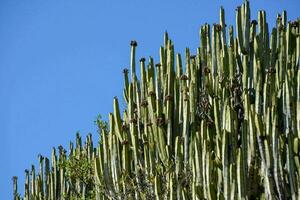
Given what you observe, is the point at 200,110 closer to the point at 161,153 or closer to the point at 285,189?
the point at 161,153

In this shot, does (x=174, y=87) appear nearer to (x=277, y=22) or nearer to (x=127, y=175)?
(x=127, y=175)

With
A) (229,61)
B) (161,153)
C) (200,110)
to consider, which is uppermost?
(229,61)

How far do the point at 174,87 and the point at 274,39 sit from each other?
158cm

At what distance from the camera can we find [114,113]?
10.4m

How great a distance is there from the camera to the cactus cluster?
8.66 metres

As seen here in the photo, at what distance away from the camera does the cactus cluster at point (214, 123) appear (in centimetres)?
866

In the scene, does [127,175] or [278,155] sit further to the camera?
[127,175]

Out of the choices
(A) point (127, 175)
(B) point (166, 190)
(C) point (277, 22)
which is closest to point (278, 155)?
(B) point (166, 190)

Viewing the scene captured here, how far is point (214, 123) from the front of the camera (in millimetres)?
10016

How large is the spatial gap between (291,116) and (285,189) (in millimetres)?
989

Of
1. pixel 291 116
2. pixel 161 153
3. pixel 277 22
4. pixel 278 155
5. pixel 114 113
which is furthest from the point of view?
pixel 277 22

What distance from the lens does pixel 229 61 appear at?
1041 centimetres

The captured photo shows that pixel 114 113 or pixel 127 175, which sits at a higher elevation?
pixel 114 113

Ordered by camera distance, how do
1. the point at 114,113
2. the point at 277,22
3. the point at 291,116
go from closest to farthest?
the point at 291,116 < the point at 114,113 < the point at 277,22
